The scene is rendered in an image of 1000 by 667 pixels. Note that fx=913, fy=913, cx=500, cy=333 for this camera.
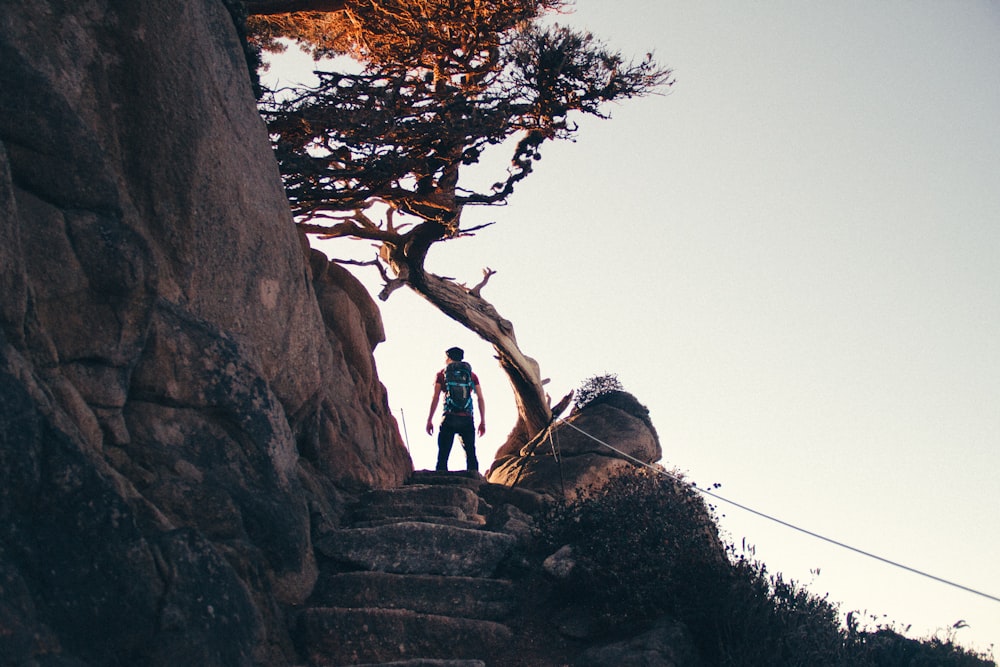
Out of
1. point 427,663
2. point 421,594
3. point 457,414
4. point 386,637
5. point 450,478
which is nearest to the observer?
point 427,663

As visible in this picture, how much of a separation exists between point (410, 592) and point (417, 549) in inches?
23.1

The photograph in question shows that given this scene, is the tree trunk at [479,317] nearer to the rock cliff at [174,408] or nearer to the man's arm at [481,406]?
the man's arm at [481,406]

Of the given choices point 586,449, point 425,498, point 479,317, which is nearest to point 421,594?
point 425,498

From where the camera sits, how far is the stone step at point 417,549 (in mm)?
8672

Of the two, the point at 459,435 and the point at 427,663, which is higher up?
the point at 459,435

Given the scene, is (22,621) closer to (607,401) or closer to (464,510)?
(464,510)

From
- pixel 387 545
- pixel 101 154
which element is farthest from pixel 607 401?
pixel 101 154

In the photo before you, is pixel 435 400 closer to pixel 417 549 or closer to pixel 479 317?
pixel 479 317

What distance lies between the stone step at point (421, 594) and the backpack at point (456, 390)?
18.7 feet

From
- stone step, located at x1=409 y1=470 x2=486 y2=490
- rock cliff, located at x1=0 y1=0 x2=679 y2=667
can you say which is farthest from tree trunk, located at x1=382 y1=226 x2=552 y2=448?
rock cliff, located at x1=0 y1=0 x2=679 y2=667

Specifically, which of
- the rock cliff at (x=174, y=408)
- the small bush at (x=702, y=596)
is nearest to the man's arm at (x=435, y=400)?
the rock cliff at (x=174, y=408)

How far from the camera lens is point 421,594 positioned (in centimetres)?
824

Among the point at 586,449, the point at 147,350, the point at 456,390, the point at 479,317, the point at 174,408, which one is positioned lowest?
the point at 174,408

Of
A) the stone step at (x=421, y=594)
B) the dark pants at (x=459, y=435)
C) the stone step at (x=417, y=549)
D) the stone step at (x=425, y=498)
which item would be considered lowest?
the stone step at (x=421, y=594)
